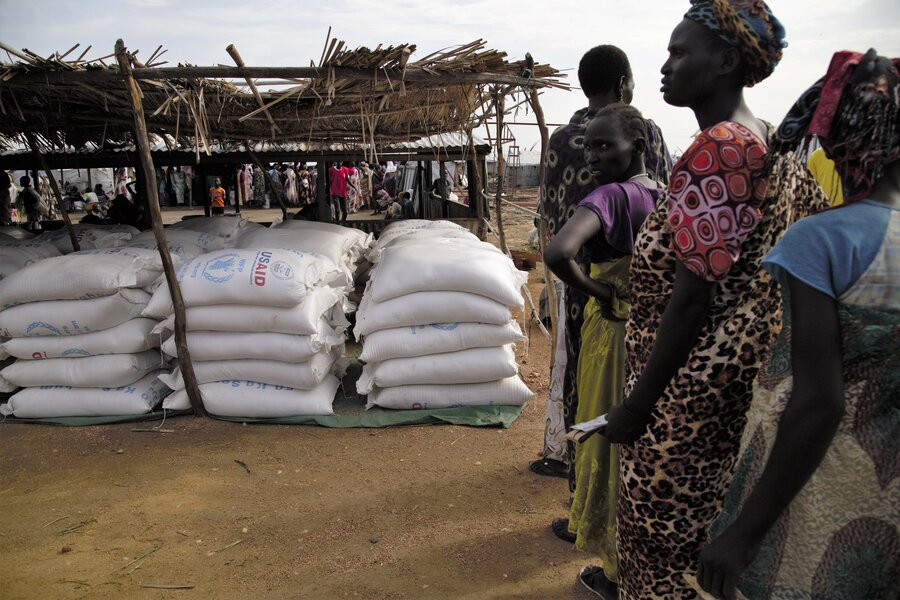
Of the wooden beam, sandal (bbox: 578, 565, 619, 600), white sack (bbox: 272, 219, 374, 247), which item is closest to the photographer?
sandal (bbox: 578, 565, 619, 600)

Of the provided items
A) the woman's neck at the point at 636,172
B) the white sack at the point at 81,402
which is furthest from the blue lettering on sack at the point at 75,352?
the woman's neck at the point at 636,172

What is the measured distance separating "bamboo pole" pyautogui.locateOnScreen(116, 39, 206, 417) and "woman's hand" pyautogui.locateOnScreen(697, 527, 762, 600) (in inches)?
132

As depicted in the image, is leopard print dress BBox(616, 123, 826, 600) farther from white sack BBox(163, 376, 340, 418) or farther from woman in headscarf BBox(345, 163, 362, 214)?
woman in headscarf BBox(345, 163, 362, 214)

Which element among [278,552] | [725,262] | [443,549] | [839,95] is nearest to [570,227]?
[725,262]

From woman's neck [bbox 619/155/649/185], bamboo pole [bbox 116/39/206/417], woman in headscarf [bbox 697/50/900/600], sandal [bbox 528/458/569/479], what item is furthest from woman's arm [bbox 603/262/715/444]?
bamboo pole [bbox 116/39/206/417]

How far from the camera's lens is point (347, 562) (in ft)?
8.13

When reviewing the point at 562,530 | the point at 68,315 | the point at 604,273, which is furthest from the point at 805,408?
the point at 68,315

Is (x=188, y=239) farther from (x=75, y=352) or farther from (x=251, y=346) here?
(x=251, y=346)

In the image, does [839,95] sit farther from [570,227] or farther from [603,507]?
[603,507]

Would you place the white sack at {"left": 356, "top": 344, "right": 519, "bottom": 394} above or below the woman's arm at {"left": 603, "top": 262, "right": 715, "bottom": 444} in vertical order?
below

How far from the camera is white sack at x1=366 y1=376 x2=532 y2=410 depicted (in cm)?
386

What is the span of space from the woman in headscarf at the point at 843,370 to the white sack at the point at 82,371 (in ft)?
12.1

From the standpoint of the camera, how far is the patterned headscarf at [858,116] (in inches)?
35.8

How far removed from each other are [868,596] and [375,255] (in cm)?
467
